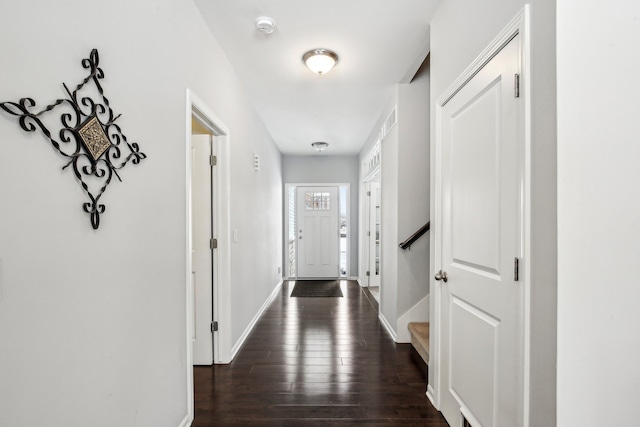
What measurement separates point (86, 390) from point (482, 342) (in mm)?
1613

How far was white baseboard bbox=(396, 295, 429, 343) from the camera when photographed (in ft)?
9.82

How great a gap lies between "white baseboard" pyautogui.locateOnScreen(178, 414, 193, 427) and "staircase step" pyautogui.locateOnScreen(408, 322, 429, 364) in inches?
66.4

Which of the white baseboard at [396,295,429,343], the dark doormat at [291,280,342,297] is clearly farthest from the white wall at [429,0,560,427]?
the dark doormat at [291,280,342,297]

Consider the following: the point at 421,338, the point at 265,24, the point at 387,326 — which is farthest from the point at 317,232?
the point at 265,24

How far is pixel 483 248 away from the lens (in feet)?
4.72

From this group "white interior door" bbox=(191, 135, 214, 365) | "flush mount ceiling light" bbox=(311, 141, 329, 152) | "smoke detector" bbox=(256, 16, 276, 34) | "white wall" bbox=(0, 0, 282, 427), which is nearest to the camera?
"white wall" bbox=(0, 0, 282, 427)

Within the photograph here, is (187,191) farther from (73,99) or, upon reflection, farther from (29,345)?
(29,345)

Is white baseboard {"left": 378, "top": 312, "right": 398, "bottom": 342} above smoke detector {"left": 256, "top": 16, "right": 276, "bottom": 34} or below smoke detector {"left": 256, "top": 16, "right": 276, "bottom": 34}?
below

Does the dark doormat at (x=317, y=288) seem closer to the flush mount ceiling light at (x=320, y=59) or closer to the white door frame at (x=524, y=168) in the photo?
the white door frame at (x=524, y=168)

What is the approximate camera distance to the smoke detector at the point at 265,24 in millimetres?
2008

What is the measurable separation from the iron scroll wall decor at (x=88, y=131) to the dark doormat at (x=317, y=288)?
4100mm

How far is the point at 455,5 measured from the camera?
5.60ft

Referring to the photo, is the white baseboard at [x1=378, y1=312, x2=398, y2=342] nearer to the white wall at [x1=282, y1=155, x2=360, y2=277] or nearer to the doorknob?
the doorknob

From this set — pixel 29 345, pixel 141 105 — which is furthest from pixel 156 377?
pixel 141 105
